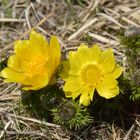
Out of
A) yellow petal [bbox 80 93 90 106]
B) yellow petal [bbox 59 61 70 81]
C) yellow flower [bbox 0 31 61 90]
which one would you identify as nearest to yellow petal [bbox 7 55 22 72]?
yellow flower [bbox 0 31 61 90]

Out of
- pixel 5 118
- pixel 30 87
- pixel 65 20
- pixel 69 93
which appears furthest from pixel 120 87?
pixel 65 20

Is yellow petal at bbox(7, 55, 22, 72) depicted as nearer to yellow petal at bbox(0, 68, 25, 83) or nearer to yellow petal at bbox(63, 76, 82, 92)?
yellow petal at bbox(0, 68, 25, 83)

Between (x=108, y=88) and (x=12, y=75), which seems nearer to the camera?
(x=108, y=88)

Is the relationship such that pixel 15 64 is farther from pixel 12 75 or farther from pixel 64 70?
pixel 64 70

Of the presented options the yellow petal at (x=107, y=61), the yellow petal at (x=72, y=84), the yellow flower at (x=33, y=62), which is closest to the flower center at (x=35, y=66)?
the yellow flower at (x=33, y=62)

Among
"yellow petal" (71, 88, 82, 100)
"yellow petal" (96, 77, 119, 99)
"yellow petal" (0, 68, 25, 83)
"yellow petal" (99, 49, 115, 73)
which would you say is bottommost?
"yellow petal" (71, 88, 82, 100)

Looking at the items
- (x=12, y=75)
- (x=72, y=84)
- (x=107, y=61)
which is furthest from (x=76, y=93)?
Result: (x=12, y=75)
